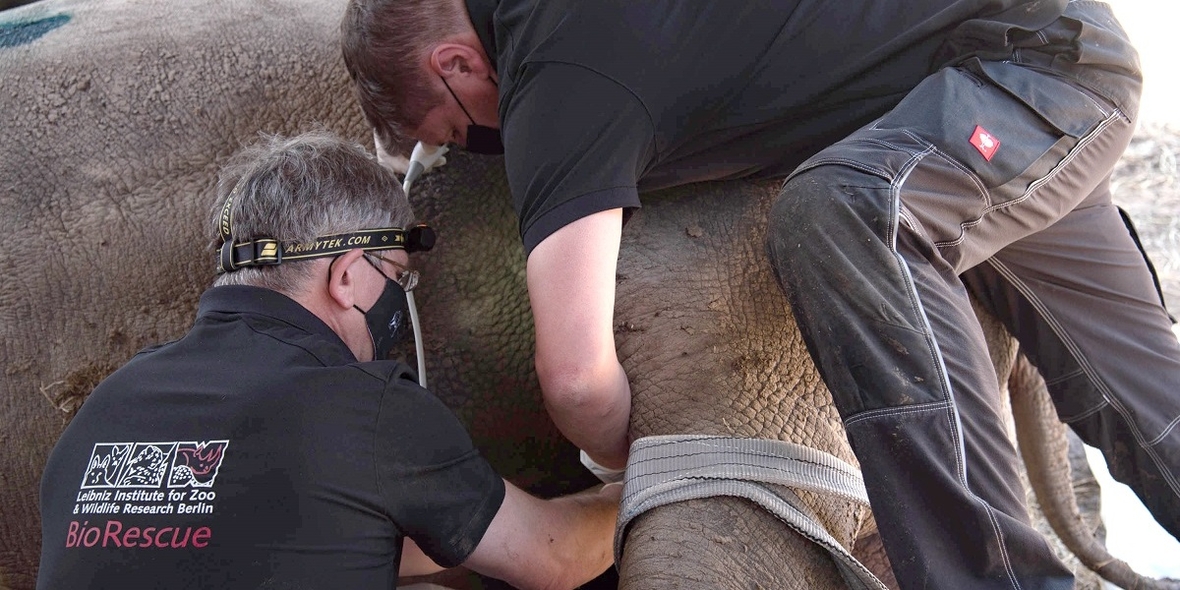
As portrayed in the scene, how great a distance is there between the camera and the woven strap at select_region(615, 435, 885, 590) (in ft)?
4.94

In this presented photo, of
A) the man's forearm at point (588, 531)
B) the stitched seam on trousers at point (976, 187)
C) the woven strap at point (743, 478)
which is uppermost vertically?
the stitched seam on trousers at point (976, 187)

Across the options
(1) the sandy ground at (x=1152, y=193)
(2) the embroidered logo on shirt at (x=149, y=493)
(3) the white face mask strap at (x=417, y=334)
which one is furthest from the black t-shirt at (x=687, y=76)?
(1) the sandy ground at (x=1152, y=193)

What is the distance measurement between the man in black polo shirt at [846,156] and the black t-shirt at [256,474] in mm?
255

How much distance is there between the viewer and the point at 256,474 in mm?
1312

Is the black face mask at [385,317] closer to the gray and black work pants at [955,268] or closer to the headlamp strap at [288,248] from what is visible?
the headlamp strap at [288,248]

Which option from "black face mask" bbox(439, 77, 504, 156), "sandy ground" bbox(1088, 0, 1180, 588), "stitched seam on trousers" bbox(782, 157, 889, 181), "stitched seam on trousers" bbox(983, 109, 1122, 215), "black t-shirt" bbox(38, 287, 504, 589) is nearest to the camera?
"black t-shirt" bbox(38, 287, 504, 589)

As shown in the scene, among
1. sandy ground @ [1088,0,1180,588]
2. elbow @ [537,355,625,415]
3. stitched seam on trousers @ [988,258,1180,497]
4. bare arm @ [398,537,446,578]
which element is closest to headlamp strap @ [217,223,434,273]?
elbow @ [537,355,625,415]

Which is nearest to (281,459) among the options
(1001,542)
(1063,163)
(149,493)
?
(149,493)

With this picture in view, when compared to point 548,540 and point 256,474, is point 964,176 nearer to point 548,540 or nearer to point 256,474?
point 548,540

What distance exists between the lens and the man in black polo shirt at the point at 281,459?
4.28 ft

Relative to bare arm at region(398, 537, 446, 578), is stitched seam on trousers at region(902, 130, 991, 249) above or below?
above

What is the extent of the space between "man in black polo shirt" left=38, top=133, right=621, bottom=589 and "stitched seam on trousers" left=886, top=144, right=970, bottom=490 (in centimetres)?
60

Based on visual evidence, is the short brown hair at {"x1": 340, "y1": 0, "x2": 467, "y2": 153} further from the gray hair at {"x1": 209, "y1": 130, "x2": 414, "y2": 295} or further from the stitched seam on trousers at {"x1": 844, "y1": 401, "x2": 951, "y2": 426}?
the stitched seam on trousers at {"x1": 844, "y1": 401, "x2": 951, "y2": 426}

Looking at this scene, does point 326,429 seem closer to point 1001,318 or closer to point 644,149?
point 644,149
